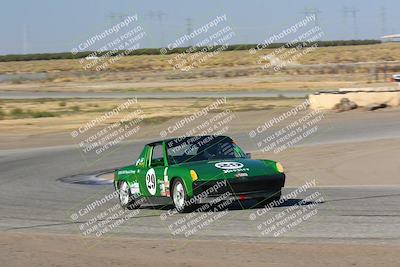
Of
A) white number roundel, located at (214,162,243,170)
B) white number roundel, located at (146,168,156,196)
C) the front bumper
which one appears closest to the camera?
the front bumper

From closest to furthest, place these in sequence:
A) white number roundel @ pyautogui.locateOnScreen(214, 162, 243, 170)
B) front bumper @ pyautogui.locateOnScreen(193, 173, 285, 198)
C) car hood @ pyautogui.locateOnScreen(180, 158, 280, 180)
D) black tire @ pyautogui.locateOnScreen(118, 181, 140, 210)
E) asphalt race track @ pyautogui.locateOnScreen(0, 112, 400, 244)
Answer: asphalt race track @ pyautogui.locateOnScreen(0, 112, 400, 244)
front bumper @ pyautogui.locateOnScreen(193, 173, 285, 198)
car hood @ pyautogui.locateOnScreen(180, 158, 280, 180)
white number roundel @ pyautogui.locateOnScreen(214, 162, 243, 170)
black tire @ pyautogui.locateOnScreen(118, 181, 140, 210)

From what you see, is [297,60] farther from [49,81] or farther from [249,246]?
[249,246]

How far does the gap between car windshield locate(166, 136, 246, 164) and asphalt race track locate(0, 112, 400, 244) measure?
2.82 ft

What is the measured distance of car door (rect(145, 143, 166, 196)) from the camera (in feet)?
44.6

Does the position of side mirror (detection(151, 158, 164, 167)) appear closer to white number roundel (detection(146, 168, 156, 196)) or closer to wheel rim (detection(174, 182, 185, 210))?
white number roundel (detection(146, 168, 156, 196))

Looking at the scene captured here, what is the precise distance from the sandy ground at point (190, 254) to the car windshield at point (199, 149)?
3.42 m

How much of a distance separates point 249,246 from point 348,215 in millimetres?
2829

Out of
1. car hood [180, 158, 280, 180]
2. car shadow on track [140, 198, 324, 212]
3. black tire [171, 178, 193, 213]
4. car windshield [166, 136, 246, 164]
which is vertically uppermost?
car windshield [166, 136, 246, 164]

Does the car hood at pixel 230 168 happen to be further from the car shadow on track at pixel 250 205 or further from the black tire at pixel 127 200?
the black tire at pixel 127 200

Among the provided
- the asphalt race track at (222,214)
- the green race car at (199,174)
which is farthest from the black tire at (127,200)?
the asphalt race track at (222,214)

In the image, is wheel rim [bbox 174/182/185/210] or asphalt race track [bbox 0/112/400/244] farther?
wheel rim [bbox 174/182/185/210]

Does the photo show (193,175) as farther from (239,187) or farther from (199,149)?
(199,149)

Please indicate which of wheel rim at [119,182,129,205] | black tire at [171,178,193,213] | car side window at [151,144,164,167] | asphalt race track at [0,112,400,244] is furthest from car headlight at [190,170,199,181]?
wheel rim at [119,182,129,205]

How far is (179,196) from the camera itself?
13078 mm
